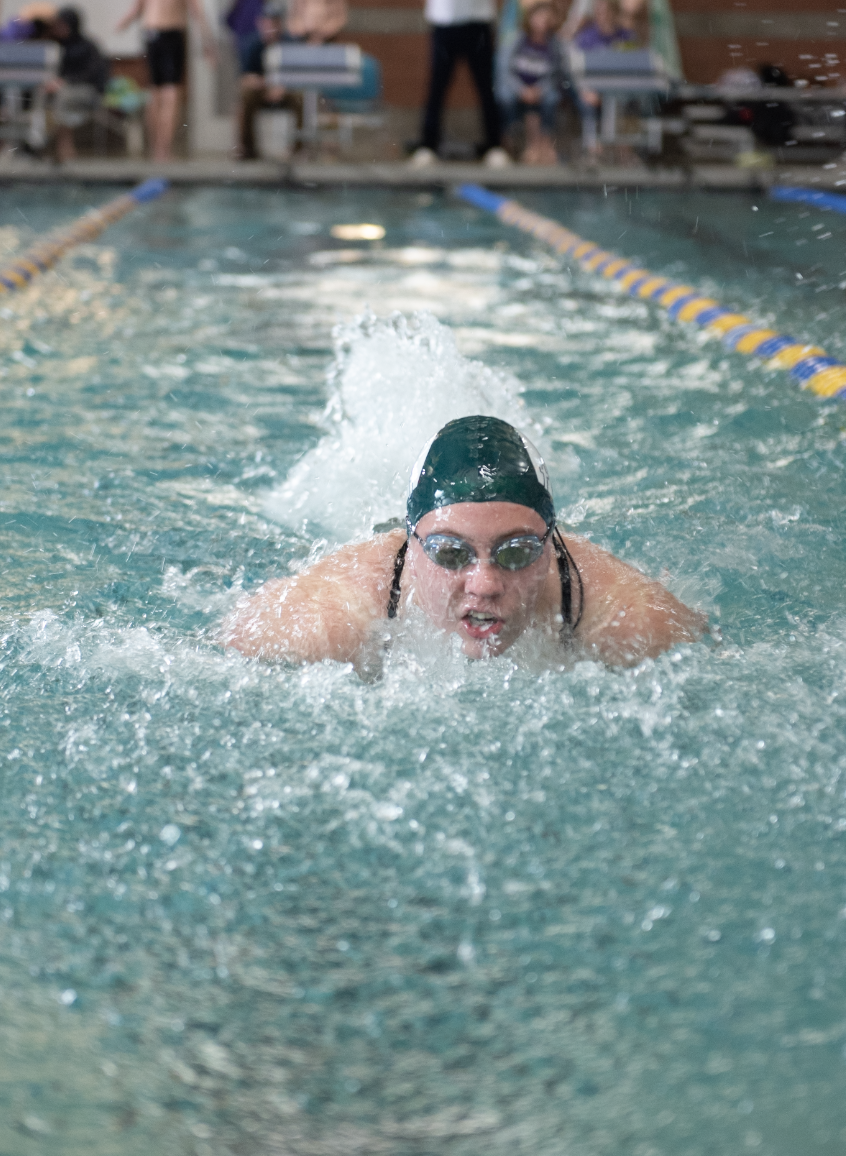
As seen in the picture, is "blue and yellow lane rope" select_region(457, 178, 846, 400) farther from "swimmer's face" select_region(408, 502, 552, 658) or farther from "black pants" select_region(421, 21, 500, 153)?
"swimmer's face" select_region(408, 502, 552, 658)

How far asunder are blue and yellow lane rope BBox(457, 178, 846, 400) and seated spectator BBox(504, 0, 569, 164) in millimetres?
2617

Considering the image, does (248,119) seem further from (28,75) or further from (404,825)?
(404,825)

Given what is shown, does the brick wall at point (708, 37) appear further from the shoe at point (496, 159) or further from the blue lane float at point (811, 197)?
the blue lane float at point (811, 197)

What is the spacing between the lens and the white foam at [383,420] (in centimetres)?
422

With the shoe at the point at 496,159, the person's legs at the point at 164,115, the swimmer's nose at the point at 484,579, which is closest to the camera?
the swimmer's nose at the point at 484,579

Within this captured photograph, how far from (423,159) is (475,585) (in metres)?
11.3

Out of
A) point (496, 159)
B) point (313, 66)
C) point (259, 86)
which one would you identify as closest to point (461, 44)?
point (496, 159)

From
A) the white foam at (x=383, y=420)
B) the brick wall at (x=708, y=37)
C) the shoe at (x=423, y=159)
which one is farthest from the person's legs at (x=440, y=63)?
the white foam at (x=383, y=420)

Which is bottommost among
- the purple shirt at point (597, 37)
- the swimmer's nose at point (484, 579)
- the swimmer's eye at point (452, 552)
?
the swimmer's nose at point (484, 579)

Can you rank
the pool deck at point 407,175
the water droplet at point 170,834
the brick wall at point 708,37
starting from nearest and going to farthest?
the water droplet at point 170,834, the pool deck at point 407,175, the brick wall at point 708,37

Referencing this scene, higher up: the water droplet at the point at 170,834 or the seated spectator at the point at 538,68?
the seated spectator at the point at 538,68

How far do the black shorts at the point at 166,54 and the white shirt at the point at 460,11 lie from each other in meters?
2.16

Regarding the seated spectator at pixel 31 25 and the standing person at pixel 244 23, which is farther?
the seated spectator at pixel 31 25

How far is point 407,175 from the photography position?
13000mm
